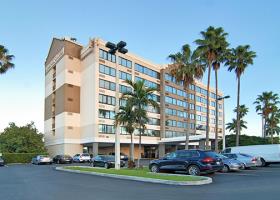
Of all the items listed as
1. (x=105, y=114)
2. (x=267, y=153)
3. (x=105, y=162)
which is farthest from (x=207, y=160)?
(x=105, y=114)

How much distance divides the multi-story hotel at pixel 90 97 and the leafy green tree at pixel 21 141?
346 cm

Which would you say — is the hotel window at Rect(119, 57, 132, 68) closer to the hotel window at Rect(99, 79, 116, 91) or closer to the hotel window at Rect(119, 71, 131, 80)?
the hotel window at Rect(119, 71, 131, 80)

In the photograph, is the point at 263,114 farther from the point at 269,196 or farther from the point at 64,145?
the point at 269,196

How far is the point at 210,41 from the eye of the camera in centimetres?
4512

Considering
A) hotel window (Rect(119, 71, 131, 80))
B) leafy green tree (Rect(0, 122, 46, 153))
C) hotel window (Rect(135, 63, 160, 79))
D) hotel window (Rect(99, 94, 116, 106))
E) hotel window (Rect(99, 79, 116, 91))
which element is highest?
hotel window (Rect(135, 63, 160, 79))

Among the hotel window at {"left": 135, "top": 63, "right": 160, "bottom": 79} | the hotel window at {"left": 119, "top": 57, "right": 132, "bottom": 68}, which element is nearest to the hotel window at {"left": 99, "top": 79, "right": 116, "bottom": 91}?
the hotel window at {"left": 119, "top": 57, "right": 132, "bottom": 68}

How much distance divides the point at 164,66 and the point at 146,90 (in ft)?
171

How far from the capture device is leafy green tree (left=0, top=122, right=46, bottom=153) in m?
65.2

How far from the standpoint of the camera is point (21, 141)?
65438 mm

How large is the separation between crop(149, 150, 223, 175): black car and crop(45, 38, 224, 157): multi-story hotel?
3488cm

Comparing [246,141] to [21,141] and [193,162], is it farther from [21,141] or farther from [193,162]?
[193,162]

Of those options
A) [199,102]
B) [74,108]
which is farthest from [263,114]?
[74,108]

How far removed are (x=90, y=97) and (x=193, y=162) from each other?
44.3 meters

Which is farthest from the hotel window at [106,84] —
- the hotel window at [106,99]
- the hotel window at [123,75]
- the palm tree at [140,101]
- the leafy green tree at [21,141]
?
the palm tree at [140,101]
